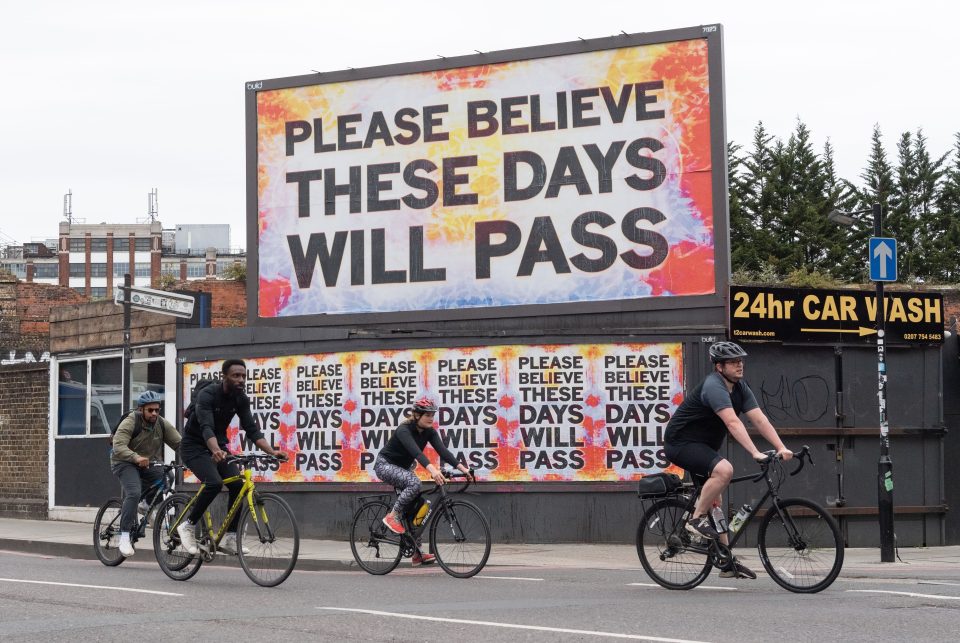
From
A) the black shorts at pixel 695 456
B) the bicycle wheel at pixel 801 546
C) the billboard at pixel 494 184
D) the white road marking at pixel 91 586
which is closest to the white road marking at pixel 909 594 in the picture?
the bicycle wheel at pixel 801 546

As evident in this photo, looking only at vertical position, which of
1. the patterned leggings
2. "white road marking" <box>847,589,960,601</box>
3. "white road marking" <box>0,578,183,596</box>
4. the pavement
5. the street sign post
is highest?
the street sign post

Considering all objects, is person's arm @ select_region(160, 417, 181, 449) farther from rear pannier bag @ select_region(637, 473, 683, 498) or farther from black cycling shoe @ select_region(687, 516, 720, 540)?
black cycling shoe @ select_region(687, 516, 720, 540)

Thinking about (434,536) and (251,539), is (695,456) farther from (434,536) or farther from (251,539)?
(251,539)

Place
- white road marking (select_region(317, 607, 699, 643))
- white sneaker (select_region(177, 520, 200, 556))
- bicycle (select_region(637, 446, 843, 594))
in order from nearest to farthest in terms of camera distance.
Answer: white road marking (select_region(317, 607, 699, 643)), bicycle (select_region(637, 446, 843, 594)), white sneaker (select_region(177, 520, 200, 556))

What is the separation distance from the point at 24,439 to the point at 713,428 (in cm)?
1662

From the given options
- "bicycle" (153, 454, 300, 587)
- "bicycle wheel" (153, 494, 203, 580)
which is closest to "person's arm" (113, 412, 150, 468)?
"bicycle wheel" (153, 494, 203, 580)

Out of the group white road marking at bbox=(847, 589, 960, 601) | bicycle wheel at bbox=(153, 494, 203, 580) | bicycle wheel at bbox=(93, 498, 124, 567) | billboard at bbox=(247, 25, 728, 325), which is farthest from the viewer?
billboard at bbox=(247, 25, 728, 325)

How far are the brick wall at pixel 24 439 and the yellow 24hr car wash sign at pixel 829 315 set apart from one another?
502 inches

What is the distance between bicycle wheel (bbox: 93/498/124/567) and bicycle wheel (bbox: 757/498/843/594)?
23.8ft

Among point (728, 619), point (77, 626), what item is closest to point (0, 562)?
point (77, 626)

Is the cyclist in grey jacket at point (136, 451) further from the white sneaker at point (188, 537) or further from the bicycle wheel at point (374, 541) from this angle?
the bicycle wheel at point (374, 541)

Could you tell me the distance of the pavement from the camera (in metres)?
14.0

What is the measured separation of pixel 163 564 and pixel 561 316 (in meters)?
7.84

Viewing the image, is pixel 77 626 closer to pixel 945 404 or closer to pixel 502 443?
pixel 502 443
